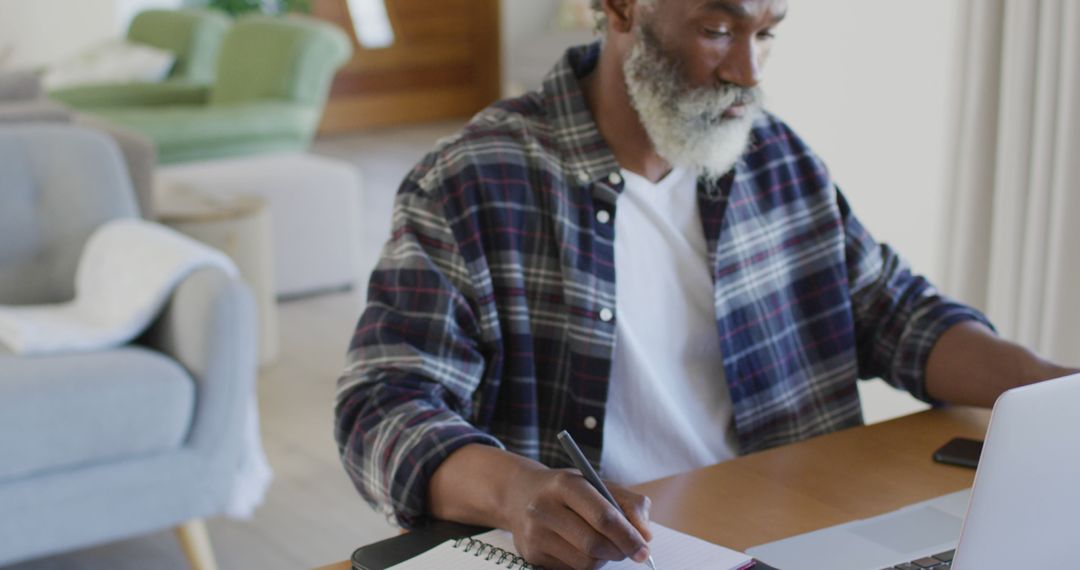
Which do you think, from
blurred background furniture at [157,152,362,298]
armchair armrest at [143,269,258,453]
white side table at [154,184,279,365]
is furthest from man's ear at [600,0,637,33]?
blurred background furniture at [157,152,362,298]

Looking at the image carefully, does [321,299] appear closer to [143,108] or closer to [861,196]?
[143,108]

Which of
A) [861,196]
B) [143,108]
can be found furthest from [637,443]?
[143,108]

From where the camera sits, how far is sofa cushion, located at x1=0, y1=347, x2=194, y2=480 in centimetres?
230

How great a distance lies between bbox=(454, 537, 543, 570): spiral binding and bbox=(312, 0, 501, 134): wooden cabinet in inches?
281

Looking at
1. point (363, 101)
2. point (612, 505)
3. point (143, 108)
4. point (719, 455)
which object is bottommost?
point (363, 101)

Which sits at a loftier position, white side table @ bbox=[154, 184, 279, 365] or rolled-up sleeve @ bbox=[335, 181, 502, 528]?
rolled-up sleeve @ bbox=[335, 181, 502, 528]

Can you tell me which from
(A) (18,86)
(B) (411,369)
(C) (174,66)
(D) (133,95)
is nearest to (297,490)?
(A) (18,86)

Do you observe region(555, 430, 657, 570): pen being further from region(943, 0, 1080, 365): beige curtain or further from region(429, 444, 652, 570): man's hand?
region(943, 0, 1080, 365): beige curtain

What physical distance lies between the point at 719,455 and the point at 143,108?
4669mm

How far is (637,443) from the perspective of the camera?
141 centimetres

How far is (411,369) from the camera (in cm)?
125

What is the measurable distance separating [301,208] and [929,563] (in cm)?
344

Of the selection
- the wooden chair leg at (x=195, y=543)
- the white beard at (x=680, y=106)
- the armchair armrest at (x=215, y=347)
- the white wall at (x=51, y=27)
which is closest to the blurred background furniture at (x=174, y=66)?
the white wall at (x=51, y=27)

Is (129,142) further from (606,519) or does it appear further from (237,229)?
(606,519)
